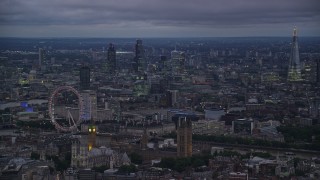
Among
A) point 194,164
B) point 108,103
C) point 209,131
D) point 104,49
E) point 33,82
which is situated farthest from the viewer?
point 104,49

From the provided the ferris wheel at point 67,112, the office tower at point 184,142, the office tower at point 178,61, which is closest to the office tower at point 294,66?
the office tower at point 178,61

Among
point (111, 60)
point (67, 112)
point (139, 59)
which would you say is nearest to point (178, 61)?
point (139, 59)

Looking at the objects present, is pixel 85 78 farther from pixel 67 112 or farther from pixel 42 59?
pixel 67 112

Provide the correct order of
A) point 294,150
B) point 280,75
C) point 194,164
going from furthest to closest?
point 280,75 < point 294,150 < point 194,164

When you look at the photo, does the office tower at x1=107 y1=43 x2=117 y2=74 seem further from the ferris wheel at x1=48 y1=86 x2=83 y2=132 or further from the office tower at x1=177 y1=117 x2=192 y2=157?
the office tower at x1=177 y1=117 x2=192 y2=157

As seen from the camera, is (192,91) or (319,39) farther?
(192,91)

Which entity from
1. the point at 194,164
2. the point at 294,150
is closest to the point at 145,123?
the point at 294,150

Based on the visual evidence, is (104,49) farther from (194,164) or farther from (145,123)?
(194,164)

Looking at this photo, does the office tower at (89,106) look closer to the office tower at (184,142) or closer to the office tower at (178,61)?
the office tower at (184,142)

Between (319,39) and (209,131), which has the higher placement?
(319,39)
